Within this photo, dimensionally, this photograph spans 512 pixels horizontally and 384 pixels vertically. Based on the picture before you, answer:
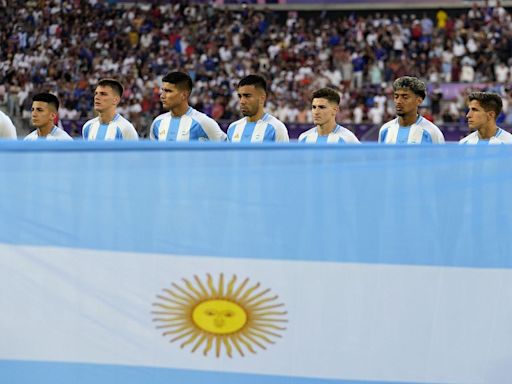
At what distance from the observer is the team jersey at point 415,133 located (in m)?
7.57

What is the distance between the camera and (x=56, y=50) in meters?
29.1

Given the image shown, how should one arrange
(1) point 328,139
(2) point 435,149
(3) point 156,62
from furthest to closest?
(3) point 156,62
(1) point 328,139
(2) point 435,149

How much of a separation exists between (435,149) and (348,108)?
20.6 meters

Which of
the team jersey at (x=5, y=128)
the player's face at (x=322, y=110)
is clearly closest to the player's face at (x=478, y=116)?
the player's face at (x=322, y=110)

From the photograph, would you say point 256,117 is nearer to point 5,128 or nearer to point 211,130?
point 211,130

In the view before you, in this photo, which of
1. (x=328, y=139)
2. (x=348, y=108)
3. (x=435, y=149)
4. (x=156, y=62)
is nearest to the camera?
(x=435, y=149)

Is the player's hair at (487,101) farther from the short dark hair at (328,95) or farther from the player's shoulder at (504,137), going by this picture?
the short dark hair at (328,95)

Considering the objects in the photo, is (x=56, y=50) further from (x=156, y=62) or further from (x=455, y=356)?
(x=455, y=356)

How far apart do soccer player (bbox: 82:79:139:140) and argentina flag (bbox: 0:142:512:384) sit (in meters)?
3.99

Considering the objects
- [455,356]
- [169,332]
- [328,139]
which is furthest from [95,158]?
[328,139]

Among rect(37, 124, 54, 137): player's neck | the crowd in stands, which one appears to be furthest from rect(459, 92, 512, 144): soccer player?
the crowd in stands

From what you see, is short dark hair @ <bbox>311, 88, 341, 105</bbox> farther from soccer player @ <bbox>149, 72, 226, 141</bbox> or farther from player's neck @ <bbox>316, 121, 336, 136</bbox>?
soccer player @ <bbox>149, 72, 226, 141</bbox>

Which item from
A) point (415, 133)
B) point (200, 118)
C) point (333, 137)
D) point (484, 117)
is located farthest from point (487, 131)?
point (200, 118)

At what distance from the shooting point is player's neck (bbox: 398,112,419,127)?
7.67 metres
